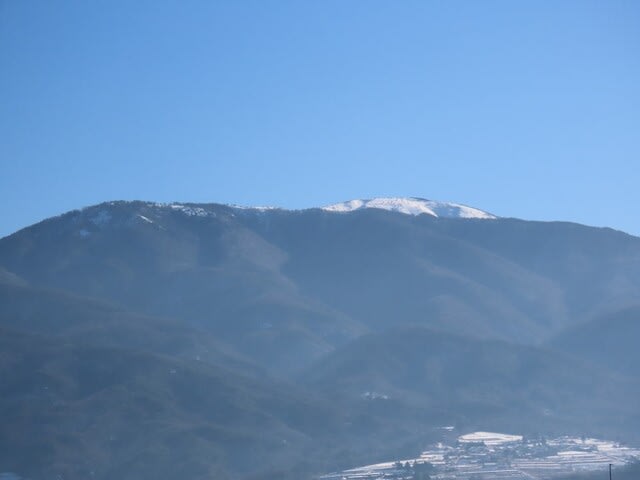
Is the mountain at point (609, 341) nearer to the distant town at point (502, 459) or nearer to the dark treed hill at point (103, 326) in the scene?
the distant town at point (502, 459)

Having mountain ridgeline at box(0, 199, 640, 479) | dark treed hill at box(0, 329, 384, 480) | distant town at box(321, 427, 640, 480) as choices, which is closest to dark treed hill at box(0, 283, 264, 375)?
mountain ridgeline at box(0, 199, 640, 479)

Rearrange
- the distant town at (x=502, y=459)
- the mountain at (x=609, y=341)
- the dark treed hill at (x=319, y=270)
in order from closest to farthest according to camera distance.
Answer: the distant town at (x=502, y=459)
the mountain at (x=609, y=341)
the dark treed hill at (x=319, y=270)

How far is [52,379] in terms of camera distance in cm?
10731

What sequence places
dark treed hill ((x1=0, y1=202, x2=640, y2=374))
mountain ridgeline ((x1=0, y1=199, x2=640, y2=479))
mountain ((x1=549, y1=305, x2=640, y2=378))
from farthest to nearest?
dark treed hill ((x1=0, y1=202, x2=640, y2=374)) < mountain ((x1=549, y1=305, x2=640, y2=378)) < mountain ridgeline ((x1=0, y1=199, x2=640, y2=479))

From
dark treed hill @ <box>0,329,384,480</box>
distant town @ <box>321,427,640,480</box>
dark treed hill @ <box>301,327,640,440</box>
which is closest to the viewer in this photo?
distant town @ <box>321,427,640,480</box>

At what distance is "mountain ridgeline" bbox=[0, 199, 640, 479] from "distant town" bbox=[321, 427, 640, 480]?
15.4 feet

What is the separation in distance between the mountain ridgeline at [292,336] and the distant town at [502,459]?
15.4 ft

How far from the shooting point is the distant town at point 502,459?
77625 millimetres

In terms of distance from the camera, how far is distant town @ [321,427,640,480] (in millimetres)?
77625

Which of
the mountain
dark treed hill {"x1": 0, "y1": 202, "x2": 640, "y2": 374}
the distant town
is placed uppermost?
dark treed hill {"x1": 0, "y1": 202, "x2": 640, "y2": 374}

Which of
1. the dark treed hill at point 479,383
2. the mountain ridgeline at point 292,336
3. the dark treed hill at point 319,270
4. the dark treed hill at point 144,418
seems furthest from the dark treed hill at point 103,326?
the dark treed hill at point 479,383

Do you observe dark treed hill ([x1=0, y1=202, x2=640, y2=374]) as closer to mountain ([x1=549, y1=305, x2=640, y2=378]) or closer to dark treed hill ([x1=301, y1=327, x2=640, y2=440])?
mountain ([x1=549, y1=305, x2=640, y2=378])

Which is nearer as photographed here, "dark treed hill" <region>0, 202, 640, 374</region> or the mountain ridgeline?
the mountain ridgeline

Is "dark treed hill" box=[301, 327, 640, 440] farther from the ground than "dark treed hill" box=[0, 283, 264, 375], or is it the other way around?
"dark treed hill" box=[0, 283, 264, 375]
